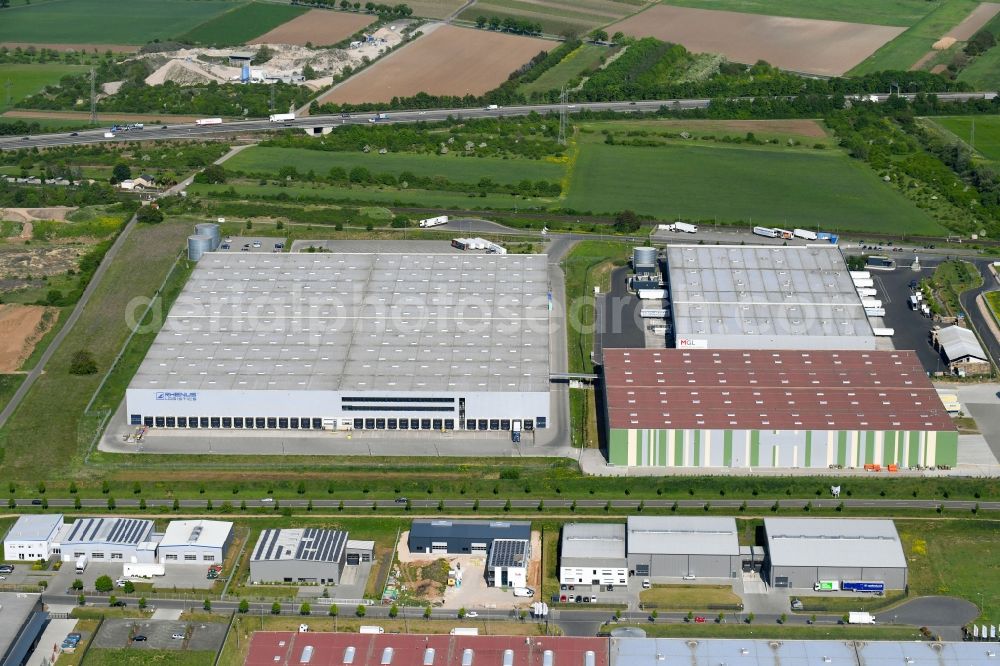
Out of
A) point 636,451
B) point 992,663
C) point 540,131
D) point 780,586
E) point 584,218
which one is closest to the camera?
point 992,663

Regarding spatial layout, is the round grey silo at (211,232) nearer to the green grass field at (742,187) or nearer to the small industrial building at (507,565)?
the green grass field at (742,187)

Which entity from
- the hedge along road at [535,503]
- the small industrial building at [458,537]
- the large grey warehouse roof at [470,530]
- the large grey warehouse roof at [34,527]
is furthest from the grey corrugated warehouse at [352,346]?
the small industrial building at [458,537]

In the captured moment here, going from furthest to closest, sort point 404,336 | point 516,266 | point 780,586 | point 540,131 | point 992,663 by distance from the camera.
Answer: point 540,131
point 516,266
point 404,336
point 780,586
point 992,663

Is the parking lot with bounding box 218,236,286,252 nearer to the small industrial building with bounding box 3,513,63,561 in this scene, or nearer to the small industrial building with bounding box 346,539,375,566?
the small industrial building with bounding box 3,513,63,561

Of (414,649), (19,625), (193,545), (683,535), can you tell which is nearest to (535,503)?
(683,535)

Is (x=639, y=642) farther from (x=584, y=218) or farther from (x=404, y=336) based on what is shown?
(x=584, y=218)

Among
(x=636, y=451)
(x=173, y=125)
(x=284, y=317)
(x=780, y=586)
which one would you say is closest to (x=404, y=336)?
(x=284, y=317)

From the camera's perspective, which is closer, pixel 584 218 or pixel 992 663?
pixel 992 663
